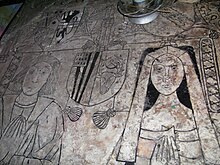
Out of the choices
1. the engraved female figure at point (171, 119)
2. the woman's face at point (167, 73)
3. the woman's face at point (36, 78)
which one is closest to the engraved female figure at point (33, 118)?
the woman's face at point (36, 78)

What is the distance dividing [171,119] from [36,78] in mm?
873

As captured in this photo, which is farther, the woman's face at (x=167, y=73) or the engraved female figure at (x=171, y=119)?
the woman's face at (x=167, y=73)

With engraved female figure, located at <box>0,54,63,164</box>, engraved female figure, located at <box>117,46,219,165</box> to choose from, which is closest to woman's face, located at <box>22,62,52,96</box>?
engraved female figure, located at <box>0,54,63,164</box>

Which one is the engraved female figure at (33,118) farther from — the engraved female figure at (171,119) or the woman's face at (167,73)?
the woman's face at (167,73)

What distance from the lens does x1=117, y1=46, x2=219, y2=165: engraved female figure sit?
1.11 meters

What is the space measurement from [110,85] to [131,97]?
0.15 meters

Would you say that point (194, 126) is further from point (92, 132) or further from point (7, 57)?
point (7, 57)

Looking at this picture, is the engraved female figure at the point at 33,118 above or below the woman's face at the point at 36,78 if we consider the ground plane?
below

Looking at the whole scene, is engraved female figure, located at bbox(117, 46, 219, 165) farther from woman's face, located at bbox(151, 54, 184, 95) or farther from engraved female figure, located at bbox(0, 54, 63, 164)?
engraved female figure, located at bbox(0, 54, 63, 164)

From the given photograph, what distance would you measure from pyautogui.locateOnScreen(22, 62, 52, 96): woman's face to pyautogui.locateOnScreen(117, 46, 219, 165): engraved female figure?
1.95 feet

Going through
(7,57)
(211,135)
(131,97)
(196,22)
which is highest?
(7,57)

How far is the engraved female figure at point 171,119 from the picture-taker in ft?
3.64

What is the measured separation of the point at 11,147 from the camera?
136 cm

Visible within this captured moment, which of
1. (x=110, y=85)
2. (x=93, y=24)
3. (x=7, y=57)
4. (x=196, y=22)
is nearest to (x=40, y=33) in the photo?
(x=7, y=57)
